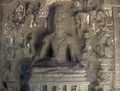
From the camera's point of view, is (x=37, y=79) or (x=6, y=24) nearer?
(x=37, y=79)

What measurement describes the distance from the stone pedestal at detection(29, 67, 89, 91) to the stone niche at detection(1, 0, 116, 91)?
0.11 m

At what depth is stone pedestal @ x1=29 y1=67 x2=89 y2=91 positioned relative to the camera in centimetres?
686

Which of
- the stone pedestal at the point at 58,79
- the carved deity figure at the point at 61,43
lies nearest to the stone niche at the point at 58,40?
the carved deity figure at the point at 61,43

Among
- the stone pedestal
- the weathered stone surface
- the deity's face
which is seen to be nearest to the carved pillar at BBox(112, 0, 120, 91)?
the weathered stone surface

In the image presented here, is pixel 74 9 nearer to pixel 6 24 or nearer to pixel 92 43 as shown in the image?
pixel 92 43

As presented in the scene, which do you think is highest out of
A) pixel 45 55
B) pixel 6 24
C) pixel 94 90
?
pixel 6 24

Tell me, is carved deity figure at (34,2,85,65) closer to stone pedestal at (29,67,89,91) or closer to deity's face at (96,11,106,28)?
stone pedestal at (29,67,89,91)

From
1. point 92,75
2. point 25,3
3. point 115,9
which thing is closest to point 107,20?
point 115,9

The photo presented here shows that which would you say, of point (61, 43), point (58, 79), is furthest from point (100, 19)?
point (58, 79)

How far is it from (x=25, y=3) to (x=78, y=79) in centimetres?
170

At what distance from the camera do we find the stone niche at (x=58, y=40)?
23.6 ft

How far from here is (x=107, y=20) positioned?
7.35 metres

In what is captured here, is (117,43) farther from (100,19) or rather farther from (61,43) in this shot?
(61,43)

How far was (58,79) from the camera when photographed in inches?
270
